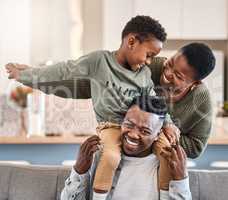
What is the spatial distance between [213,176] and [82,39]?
10.9ft

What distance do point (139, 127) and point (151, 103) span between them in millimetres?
80

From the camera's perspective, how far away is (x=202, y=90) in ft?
4.86

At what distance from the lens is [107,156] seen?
1.37 meters

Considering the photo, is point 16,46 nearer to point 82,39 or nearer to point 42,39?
point 42,39

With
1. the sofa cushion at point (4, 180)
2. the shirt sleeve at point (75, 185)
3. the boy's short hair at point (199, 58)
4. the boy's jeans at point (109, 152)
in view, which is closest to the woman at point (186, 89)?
the boy's short hair at point (199, 58)

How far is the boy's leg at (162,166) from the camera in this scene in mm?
1403

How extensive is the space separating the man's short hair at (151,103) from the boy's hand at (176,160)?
10 centimetres

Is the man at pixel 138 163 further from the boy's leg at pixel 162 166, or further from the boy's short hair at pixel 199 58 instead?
the boy's short hair at pixel 199 58

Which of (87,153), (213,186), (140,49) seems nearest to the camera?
(140,49)

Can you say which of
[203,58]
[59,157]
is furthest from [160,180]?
[59,157]

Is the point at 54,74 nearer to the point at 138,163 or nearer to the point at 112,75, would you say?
the point at 112,75

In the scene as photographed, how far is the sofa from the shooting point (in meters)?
1.61

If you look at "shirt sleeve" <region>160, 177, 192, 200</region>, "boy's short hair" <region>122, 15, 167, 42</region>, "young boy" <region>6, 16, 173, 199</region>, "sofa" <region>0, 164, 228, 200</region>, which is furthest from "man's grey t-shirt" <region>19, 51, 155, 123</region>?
"sofa" <region>0, 164, 228, 200</region>

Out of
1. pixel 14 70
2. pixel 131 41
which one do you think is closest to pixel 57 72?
pixel 14 70
